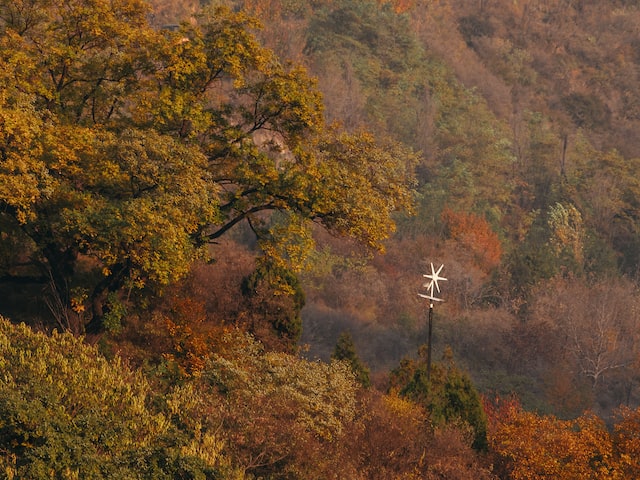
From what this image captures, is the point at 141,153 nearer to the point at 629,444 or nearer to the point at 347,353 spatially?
the point at 347,353

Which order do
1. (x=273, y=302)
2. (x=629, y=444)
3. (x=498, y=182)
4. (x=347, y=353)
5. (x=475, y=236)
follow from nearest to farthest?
(x=629, y=444), (x=273, y=302), (x=347, y=353), (x=475, y=236), (x=498, y=182)

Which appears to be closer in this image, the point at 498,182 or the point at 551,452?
the point at 551,452

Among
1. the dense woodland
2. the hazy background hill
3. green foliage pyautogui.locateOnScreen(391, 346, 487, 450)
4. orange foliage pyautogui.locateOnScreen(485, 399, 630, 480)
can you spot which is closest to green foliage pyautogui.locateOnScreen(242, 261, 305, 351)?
the dense woodland

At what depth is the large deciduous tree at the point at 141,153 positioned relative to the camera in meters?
24.4

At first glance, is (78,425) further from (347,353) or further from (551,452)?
(347,353)

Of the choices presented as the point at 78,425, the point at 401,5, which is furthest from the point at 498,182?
the point at 78,425

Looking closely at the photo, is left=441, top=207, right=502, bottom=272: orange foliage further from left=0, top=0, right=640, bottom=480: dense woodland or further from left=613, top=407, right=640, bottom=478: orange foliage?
left=613, top=407, right=640, bottom=478: orange foliage

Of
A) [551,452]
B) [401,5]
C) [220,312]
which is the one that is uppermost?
[220,312]

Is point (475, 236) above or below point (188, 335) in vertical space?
below

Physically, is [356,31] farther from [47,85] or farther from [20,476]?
[20,476]

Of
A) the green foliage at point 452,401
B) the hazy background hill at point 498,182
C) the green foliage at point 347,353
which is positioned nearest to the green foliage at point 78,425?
the green foliage at point 452,401

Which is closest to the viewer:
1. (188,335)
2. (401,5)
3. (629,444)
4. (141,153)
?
(141,153)

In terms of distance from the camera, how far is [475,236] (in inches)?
2517

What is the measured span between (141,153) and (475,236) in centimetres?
4241
